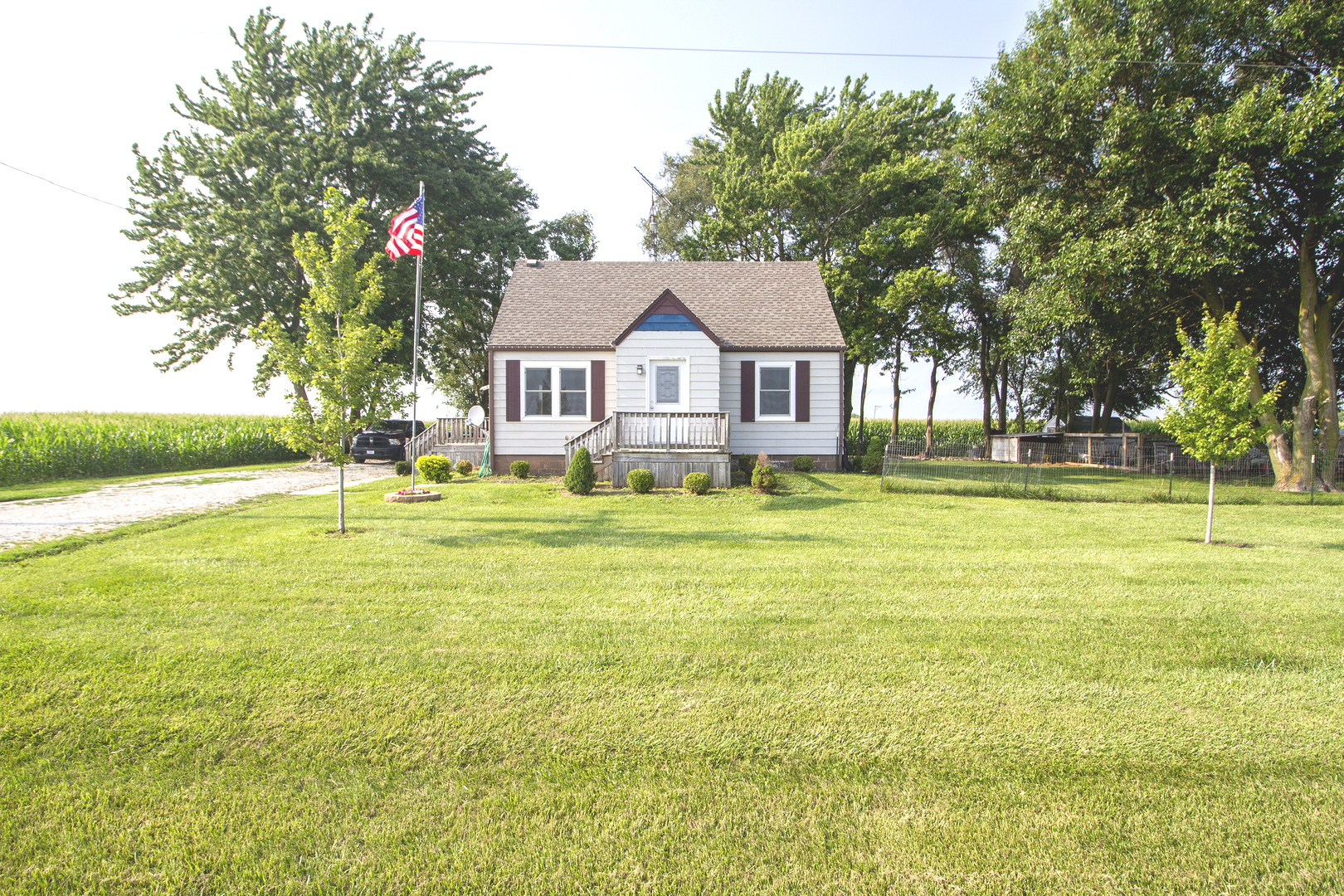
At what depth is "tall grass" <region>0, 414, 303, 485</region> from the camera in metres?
17.6

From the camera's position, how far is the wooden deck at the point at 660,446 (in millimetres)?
15172

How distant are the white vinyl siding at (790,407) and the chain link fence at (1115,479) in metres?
2.19

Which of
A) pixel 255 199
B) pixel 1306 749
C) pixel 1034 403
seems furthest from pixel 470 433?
pixel 1034 403

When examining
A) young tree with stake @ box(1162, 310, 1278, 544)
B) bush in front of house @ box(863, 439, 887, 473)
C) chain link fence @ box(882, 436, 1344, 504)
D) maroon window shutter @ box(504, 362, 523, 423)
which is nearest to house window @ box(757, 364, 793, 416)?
bush in front of house @ box(863, 439, 887, 473)

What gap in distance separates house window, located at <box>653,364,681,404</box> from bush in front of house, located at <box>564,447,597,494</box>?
406cm

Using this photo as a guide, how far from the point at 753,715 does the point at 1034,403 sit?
42.4 meters

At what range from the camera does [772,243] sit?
28.0 meters

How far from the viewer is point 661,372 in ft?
56.9

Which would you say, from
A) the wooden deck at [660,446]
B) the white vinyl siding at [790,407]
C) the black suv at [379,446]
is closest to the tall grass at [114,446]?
the black suv at [379,446]

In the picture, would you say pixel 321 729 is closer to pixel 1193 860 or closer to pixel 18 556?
pixel 1193 860

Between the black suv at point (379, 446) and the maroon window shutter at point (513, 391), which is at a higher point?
the maroon window shutter at point (513, 391)

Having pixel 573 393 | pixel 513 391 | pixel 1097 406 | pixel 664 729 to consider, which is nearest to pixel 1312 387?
pixel 1097 406

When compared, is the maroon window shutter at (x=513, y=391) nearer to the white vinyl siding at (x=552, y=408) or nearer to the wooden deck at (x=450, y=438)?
the white vinyl siding at (x=552, y=408)

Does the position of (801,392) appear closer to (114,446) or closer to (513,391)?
(513,391)
